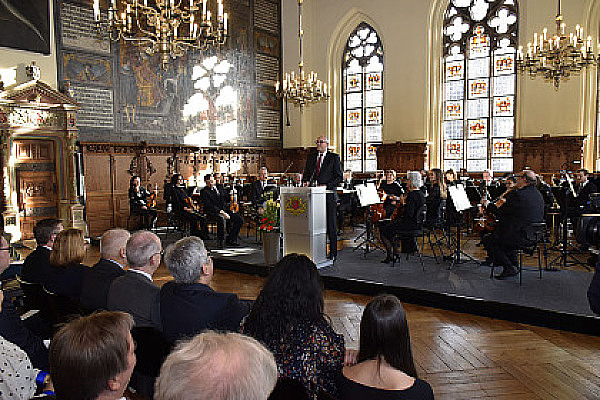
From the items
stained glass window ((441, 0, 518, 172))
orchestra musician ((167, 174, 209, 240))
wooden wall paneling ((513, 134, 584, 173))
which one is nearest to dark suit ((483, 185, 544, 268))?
orchestra musician ((167, 174, 209, 240))

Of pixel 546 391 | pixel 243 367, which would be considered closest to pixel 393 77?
pixel 546 391

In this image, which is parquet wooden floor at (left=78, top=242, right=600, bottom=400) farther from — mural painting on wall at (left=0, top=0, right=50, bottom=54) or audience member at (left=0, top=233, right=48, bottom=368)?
mural painting on wall at (left=0, top=0, right=50, bottom=54)

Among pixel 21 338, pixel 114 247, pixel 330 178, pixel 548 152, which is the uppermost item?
pixel 548 152

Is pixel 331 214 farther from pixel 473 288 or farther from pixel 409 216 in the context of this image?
pixel 473 288

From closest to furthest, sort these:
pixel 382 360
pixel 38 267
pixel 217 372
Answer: pixel 217 372
pixel 382 360
pixel 38 267

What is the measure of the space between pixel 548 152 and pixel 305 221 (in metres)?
8.14

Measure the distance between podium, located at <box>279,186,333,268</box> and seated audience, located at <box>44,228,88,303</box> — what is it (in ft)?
10.9

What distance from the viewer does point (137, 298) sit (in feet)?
9.03

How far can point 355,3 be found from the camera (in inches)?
574

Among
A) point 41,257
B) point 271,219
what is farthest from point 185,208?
point 41,257

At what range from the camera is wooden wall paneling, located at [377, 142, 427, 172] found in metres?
13.4

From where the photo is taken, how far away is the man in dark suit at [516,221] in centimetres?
568

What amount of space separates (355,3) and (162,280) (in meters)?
11.4

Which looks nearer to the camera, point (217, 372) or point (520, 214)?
point (217, 372)
